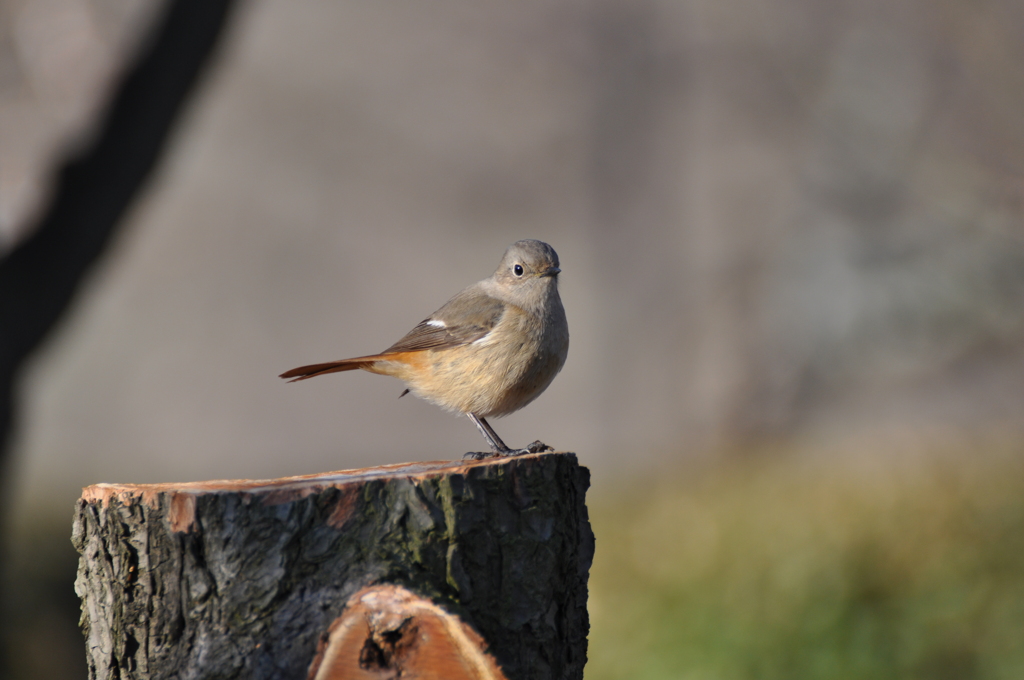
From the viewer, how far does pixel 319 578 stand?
7.13 ft

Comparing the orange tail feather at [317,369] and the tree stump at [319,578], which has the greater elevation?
the orange tail feather at [317,369]

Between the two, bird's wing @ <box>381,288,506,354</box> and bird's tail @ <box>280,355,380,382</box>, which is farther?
bird's wing @ <box>381,288,506,354</box>

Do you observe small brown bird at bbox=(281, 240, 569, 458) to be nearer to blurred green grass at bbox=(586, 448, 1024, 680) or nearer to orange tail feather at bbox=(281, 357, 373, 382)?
orange tail feather at bbox=(281, 357, 373, 382)

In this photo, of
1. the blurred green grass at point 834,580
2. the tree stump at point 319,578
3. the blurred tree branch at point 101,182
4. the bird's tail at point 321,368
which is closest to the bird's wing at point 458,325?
the bird's tail at point 321,368

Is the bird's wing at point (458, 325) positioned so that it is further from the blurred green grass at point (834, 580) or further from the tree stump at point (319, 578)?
the blurred green grass at point (834, 580)

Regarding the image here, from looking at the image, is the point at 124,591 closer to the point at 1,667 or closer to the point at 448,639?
the point at 448,639

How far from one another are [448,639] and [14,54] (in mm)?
3887

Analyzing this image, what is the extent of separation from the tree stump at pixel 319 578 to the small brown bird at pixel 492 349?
1.14 m

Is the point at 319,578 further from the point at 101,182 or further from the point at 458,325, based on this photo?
the point at 101,182

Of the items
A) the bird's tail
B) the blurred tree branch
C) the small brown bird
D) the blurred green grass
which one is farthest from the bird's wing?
the blurred green grass

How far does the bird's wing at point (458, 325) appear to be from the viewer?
3701 millimetres

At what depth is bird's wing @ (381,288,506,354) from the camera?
12.1 ft

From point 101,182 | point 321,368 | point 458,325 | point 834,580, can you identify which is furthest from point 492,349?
point 834,580

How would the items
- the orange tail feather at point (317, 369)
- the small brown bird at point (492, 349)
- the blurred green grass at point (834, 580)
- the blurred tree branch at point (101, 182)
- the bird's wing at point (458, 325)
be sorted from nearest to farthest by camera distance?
the orange tail feather at point (317, 369)
the small brown bird at point (492, 349)
the bird's wing at point (458, 325)
the blurred tree branch at point (101, 182)
the blurred green grass at point (834, 580)
